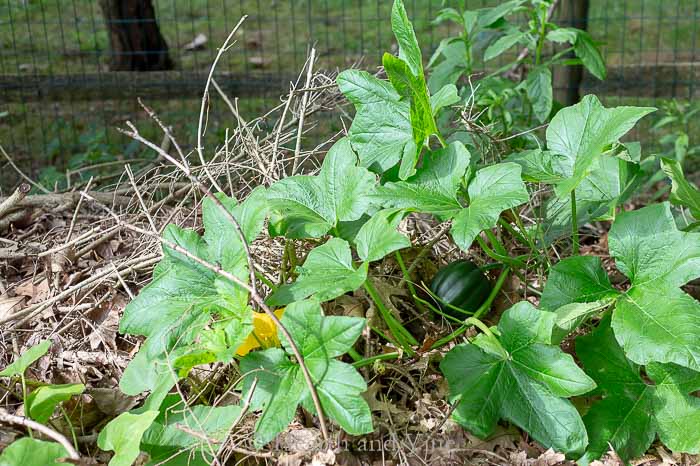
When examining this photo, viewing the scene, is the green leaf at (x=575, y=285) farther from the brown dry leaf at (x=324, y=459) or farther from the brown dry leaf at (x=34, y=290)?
the brown dry leaf at (x=34, y=290)

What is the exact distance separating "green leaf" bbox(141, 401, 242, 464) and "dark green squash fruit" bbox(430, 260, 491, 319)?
0.65 metres

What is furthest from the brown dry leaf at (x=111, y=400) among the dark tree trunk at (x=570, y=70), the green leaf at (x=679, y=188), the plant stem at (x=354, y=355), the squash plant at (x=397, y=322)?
the dark tree trunk at (x=570, y=70)

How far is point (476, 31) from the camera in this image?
3066 mm

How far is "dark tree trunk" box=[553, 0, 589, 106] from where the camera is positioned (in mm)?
4188

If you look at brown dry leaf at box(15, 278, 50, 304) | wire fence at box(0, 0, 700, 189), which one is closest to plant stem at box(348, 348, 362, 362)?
brown dry leaf at box(15, 278, 50, 304)

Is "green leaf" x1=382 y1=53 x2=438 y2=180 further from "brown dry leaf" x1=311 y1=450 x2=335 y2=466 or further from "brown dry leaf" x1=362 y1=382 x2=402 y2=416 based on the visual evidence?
"brown dry leaf" x1=311 y1=450 x2=335 y2=466

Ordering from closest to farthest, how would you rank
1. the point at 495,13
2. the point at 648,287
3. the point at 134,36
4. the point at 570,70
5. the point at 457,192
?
the point at 648,287, the point at 457,192, the point at 495,13, the point at 570,70, the point at 134,36

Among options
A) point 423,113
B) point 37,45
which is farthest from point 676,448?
point 37,45

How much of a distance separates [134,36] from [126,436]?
446cm

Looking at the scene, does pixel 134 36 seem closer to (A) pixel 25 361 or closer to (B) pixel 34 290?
(B) pixel 34 290

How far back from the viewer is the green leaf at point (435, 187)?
1.77 meters

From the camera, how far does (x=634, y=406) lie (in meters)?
1.84

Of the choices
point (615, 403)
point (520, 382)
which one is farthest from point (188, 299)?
point (615, 403)

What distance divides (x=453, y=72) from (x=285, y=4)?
168 inches
